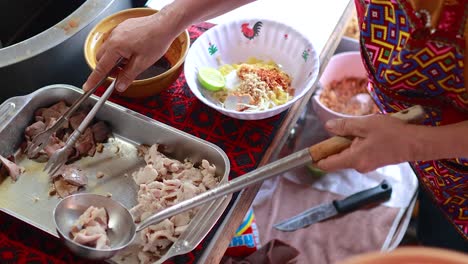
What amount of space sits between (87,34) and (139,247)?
20.4 inches

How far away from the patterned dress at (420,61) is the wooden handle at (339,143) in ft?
0.22

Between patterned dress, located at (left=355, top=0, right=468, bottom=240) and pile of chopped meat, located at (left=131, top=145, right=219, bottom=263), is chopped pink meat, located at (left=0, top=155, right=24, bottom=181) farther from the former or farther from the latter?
patterned dress, located at (left=355, top=0, right=468, bottom=240)

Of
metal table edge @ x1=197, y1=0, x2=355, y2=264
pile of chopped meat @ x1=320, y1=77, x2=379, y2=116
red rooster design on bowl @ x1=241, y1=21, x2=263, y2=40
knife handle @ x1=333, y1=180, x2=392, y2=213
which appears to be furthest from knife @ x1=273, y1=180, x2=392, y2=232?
red rooster design on bowl @ x1=241, y1=21, x2=263, y2=40

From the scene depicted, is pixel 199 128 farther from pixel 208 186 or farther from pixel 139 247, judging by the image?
pixel 139 247

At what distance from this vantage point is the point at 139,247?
2.99 feet

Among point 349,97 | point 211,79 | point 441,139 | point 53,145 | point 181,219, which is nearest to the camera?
point 441,139

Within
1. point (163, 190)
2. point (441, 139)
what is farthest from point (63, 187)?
point (441, 139)

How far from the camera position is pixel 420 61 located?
87cm

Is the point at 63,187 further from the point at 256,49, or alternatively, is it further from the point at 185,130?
the point at 256,49

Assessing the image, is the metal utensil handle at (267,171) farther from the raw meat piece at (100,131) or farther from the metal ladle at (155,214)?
the raw meat piece at (100,131)

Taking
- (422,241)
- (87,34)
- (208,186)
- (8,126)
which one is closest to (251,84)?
(208,186)

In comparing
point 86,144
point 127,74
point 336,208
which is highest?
point 127,74

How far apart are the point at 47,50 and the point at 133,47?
199mm

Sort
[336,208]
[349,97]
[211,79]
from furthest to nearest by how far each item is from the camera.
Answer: [349,97] < [336,208] < [211,79]
